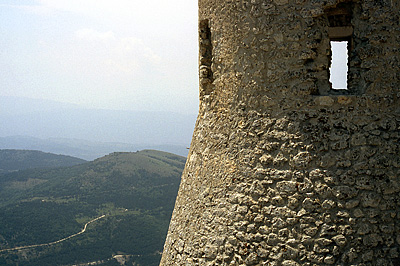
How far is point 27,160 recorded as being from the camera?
106938mm

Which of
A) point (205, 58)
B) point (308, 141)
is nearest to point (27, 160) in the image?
point (205, 58)

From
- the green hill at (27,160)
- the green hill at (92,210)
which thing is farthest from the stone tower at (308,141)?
the green hill at (27,160)

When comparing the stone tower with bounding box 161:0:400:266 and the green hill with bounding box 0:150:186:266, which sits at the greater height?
the stone tower with bounding box 161:0:400:266

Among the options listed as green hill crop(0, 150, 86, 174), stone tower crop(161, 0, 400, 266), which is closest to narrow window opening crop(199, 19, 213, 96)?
stone tower crop(161, 0, 400, 266)

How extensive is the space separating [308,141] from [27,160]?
11076cm

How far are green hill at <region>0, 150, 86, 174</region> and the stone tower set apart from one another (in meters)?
104

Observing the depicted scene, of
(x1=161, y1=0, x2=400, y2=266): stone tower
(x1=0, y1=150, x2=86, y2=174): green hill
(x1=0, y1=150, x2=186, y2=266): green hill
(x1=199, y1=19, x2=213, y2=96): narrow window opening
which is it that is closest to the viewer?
(x1=161, y1=0, x2=400, y2=266): stone tower

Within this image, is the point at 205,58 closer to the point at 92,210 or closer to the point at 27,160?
the point at 92,210

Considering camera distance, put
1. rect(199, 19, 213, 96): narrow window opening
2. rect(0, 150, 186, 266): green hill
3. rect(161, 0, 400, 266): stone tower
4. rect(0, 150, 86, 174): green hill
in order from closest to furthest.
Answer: rect(161, 0, 400, 266): stone tower → rect(199, 19, 213, 96): narrow window opening → rect(0, 150, 186, 266): green hill → rect(0, 150, 86, 174): green hill

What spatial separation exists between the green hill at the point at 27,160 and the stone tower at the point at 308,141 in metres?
104

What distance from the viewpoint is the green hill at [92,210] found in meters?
49.9

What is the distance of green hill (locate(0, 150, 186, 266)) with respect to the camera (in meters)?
49.9

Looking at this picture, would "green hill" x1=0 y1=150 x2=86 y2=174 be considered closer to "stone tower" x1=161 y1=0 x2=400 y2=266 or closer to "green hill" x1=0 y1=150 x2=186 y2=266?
"green hill" x1=0 y1=150 x2=186 y2=266

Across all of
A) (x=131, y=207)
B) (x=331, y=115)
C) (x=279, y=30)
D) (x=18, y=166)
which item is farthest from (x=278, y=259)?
(x=18, y=166)
